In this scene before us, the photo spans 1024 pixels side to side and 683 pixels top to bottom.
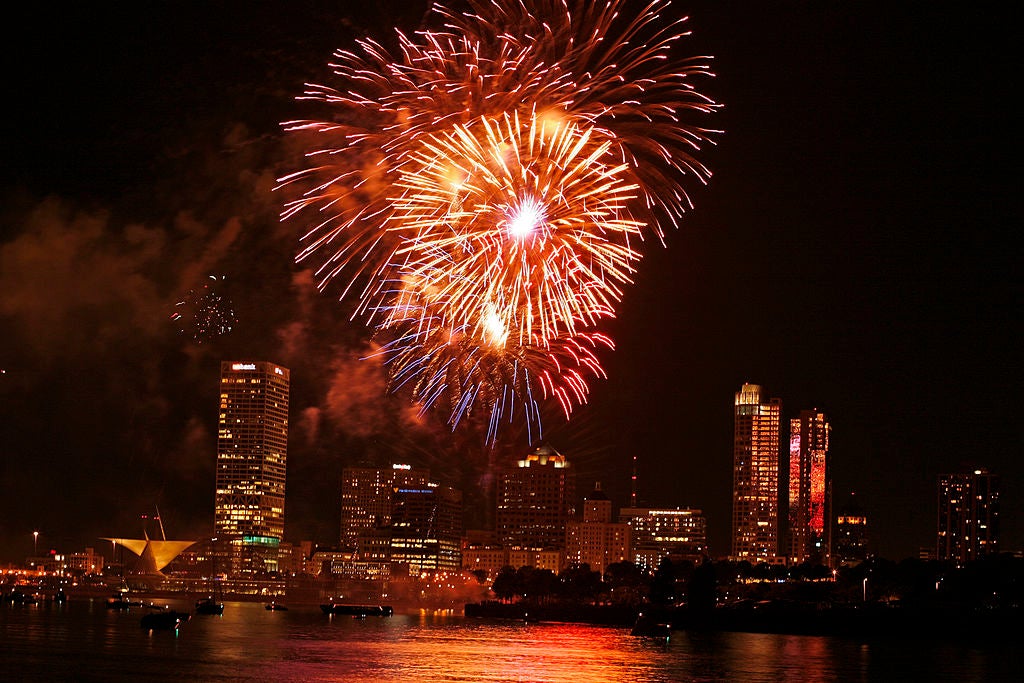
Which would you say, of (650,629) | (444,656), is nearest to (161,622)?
(444,656)

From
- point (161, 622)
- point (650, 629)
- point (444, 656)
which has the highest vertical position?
point (444, 656)

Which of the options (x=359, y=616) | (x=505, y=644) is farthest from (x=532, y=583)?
(x=505, y=644)

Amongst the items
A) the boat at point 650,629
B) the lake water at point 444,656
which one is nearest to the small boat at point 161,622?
Result: the lake water at point 444,656

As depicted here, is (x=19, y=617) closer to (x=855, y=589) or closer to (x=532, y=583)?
(x=532, y=583)

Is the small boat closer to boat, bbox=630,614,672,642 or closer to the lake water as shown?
the lake water

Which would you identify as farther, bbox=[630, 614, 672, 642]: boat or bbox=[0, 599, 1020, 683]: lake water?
bbox=[630, 614, 672, 642]: boat

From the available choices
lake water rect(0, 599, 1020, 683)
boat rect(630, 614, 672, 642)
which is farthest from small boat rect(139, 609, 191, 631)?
boat rect(630, 614, 672, 642)

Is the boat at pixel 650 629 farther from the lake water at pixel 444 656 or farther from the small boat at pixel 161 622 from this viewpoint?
the small boat at pixel 161 622

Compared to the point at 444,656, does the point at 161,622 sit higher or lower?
lower

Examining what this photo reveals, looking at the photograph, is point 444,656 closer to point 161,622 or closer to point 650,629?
point 161,622
